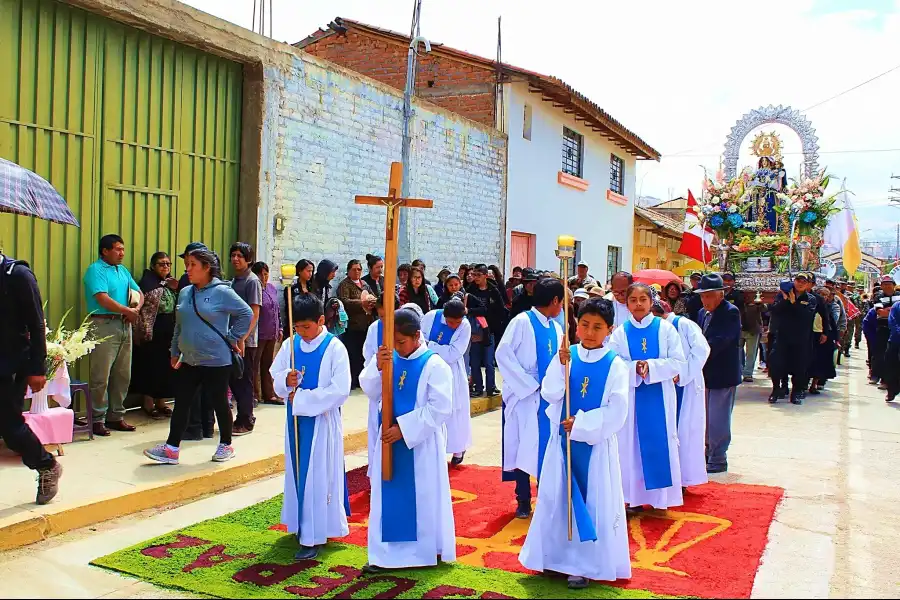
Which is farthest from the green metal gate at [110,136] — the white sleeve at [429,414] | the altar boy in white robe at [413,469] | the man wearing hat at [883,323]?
the man wearing hat at [883,323]

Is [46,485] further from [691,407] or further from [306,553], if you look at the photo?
[691,407]

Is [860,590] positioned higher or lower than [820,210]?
lower

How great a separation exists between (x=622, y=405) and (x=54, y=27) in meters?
6.41

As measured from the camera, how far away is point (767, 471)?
7.43 metres

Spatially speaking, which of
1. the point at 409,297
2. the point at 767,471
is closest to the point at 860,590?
the point at 767,471

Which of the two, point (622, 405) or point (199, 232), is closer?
point (622, 405)

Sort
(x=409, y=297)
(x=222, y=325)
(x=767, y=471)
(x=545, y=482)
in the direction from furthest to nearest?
1. (x=409, y=297)
2. (x=767, y=471)
3. (x=222, y=325)
4. (x=545, y=482)

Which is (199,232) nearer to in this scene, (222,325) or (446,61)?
(222,325)

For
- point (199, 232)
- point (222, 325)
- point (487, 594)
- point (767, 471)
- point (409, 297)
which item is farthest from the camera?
point (409, 297)

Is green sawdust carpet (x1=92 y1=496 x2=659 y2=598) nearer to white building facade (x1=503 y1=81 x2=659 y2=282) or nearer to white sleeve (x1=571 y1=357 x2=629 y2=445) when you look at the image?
white sleeve (x1=571 y1=357 x2=629 y2=445)

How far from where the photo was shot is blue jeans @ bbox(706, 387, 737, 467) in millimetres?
7387

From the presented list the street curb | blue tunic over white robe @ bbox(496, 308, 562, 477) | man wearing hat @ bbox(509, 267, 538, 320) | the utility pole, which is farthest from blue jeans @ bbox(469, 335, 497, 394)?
blue tunic over white robe @ bbox(496, 308, 562, 477)

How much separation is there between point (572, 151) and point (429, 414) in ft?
55.9

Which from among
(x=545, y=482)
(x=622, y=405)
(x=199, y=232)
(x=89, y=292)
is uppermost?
(x=199, y=232)
